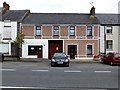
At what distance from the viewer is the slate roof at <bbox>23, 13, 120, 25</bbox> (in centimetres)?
3543

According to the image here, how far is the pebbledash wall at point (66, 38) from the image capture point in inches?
1373

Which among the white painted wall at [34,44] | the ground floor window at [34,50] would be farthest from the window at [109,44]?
the ground floor window at [34,50]

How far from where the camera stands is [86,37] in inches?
1384

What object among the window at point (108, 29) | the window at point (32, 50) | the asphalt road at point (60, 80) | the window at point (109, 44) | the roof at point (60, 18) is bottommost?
the asphalt road at point (60, 80)

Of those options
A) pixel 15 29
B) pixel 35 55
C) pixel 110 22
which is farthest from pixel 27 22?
pixel 110 22

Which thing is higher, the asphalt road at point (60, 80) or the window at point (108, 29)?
the window at point (108, 29)

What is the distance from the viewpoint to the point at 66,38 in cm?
3506

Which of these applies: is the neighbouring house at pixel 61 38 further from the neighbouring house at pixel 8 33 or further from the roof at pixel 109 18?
the roof at pixel 109 18

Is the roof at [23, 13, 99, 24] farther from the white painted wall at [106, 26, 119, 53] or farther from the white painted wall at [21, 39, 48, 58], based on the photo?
the white painted wall at [106, 26, 119, 53]

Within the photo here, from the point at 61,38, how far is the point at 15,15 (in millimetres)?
9015

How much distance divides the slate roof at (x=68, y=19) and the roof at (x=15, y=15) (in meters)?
0.89

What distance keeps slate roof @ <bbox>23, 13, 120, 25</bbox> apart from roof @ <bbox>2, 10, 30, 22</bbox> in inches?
35.1

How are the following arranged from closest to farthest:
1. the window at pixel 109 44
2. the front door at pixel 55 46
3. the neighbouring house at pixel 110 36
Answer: the front door at pixel 55 46
the neighbouring house at pixel 110 36
the window at pixel 109 44

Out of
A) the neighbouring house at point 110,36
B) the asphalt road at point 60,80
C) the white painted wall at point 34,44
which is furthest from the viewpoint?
the neighbouring house at point 110,36
